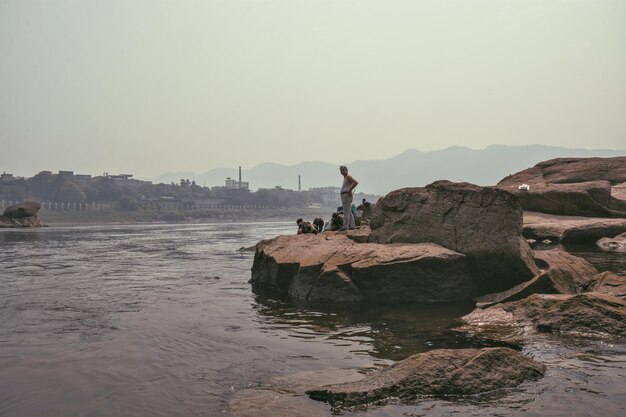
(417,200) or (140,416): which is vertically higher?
(417,200)

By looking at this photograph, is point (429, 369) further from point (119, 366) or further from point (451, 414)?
point (119, 366)

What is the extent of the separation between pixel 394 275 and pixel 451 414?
652 centimetres

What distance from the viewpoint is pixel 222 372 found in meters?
6.88

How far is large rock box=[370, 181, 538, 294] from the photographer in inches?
451

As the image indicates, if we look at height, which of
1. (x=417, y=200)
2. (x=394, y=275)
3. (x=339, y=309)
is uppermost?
(x=417, y=200)

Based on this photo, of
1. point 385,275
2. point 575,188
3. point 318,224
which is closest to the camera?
point 385,275

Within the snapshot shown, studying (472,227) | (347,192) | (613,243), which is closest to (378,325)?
(472,227)

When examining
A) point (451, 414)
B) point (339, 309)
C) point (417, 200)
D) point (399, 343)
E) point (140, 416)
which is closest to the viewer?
point (451, 414)

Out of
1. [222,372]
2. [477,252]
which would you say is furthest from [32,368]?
[477,252]

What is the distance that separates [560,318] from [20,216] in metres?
110

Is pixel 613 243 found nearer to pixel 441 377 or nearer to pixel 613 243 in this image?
pixel 613 243

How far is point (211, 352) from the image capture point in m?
8.00

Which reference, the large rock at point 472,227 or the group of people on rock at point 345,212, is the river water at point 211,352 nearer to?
the large rock at point 472,227

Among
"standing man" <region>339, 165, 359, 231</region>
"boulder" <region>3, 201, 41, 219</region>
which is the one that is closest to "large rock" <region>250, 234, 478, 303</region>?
"standing man" <region>339, 165, 359, 231</region>
